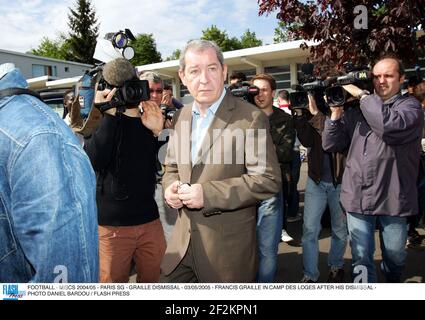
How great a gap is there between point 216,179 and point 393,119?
4.50 ft

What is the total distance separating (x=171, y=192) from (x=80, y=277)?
78 cm

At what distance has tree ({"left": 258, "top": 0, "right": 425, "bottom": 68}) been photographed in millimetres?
3557

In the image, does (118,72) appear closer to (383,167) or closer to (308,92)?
(308,92)

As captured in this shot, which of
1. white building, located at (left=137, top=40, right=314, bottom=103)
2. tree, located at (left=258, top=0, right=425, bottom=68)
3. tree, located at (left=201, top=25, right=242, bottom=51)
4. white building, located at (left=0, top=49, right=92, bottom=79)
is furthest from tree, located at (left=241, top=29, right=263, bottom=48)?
tree, located at (left=258, top=0, right=425, bottom=68)

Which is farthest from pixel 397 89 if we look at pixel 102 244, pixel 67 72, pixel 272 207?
pixel 67 72

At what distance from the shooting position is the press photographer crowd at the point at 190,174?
0.90 meters

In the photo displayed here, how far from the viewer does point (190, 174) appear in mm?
1760

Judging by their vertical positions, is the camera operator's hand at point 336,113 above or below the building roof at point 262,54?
below

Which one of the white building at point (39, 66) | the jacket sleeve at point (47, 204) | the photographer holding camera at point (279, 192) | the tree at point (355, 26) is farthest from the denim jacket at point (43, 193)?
the white building at point (39, 66)

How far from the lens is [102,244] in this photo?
214 centimetres

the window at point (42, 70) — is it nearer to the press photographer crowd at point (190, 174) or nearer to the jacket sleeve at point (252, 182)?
the press photographer crowd at point (190, 174)

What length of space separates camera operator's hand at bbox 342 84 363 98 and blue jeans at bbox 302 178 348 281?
93cm

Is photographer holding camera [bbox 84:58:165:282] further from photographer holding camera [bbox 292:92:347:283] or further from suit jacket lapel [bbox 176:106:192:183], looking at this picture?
photographer holding camera [bbox 292:92:347:283]
